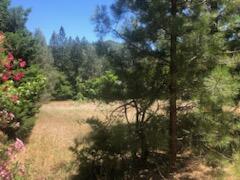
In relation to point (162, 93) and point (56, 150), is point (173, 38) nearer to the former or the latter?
point (162, 93)

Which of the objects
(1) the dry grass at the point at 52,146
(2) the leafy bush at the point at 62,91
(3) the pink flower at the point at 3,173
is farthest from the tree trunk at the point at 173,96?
(2) the leafy bush at the point at 62,91

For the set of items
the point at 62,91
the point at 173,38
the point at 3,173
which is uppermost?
the point at 173,38

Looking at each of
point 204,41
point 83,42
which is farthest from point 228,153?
point 83,42

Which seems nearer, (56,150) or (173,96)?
(173,96)

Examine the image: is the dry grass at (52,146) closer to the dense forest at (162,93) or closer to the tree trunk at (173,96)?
the dense forest at (162,93)

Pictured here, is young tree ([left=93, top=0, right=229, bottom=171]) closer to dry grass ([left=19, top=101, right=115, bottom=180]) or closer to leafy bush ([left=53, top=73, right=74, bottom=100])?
dry grass ([left=19, top=101, right=115, bottom=180])

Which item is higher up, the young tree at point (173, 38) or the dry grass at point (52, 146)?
the young tree at point (173, 38)

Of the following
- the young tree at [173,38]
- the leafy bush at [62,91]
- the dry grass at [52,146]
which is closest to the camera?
the young tree at [173,38]

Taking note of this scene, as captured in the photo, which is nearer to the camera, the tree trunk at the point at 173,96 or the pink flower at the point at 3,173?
the pink flower at the point at 3,173

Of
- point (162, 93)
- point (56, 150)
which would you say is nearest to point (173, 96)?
point (162, 93)

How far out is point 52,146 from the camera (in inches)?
501

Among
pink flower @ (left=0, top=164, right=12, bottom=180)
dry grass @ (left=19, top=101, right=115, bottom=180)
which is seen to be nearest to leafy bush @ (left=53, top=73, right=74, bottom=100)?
dry grass @ (left=19, top=101, right=115, bottom=180)

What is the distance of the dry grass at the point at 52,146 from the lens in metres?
9.45

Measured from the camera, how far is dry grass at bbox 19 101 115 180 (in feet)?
31.0
